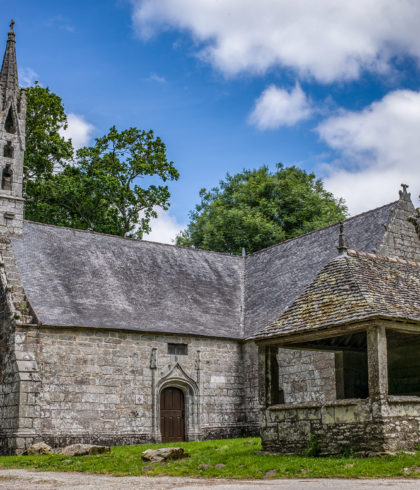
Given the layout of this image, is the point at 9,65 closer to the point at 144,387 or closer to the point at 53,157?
the point at 53,157

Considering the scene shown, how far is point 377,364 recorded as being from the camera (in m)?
12.6

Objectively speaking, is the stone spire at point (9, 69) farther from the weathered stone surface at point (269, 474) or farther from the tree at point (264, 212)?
the weathered stone surface at point (269, 474)

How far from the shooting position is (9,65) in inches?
1088

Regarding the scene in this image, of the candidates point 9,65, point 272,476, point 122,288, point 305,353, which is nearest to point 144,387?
point 122,288

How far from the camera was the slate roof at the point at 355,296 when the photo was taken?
13086 mm

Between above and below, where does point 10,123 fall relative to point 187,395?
above

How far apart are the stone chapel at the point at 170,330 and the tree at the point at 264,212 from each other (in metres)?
8.65

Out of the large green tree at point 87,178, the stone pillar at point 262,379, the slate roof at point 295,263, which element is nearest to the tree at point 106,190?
the large green tree at point 87,178

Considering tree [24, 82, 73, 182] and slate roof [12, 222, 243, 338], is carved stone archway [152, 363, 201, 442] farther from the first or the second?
tree [24, 82, 73, 182]

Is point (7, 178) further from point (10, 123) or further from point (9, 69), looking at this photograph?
point (9, 69)

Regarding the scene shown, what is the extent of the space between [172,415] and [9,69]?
15466 mm

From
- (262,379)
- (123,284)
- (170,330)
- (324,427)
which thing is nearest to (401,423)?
(324,427)

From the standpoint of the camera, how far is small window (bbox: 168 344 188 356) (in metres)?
23.5

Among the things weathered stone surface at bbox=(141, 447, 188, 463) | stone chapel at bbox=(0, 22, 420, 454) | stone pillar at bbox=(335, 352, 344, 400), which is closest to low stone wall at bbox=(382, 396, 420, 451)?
stone chapel at bbox=(0, 22, 420, 454)
